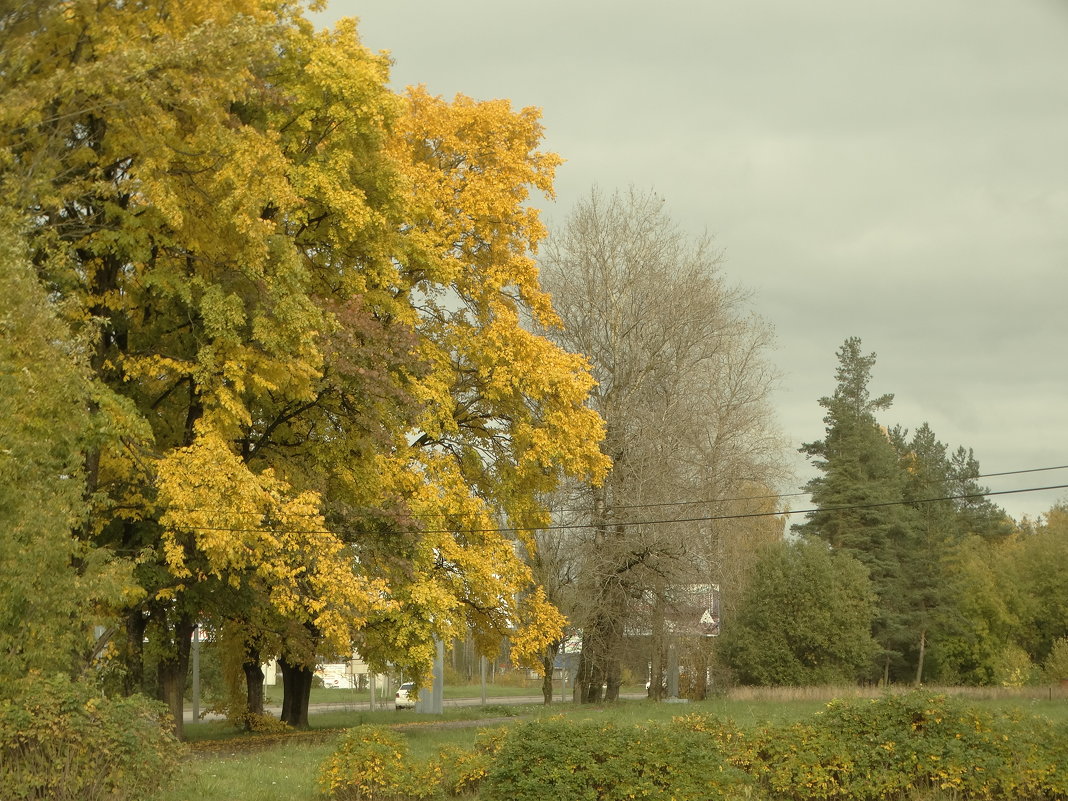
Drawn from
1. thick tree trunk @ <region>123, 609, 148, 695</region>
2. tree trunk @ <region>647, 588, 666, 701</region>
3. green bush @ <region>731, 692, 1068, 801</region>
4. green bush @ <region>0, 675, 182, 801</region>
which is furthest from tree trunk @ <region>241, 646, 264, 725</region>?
green bush @ <region>731, 692, 1068, 801</region>

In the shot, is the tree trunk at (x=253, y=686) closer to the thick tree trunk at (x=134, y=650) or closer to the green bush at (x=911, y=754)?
the thick tree trunk at (x=134, y=650)

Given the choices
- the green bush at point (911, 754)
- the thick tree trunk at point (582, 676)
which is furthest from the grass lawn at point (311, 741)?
the thick tree trunk at point (582, 676)

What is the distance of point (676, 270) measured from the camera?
35.5 metres

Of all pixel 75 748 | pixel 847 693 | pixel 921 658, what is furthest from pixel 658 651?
pixel 921 658

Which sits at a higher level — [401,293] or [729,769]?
[401,293]

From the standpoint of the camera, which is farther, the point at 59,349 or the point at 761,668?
the point at 761,668

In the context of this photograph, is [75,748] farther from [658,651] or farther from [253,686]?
[658,651]

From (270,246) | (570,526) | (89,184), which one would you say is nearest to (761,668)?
(570,526)

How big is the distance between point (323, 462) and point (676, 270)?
1609cm

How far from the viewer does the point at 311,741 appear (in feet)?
75.6

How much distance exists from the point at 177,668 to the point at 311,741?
3.05 m

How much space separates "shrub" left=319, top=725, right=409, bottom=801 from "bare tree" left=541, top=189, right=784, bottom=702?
56.9ft

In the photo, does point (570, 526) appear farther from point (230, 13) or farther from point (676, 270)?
point (230, 13)

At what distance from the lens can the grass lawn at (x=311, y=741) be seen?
47.3 ft
